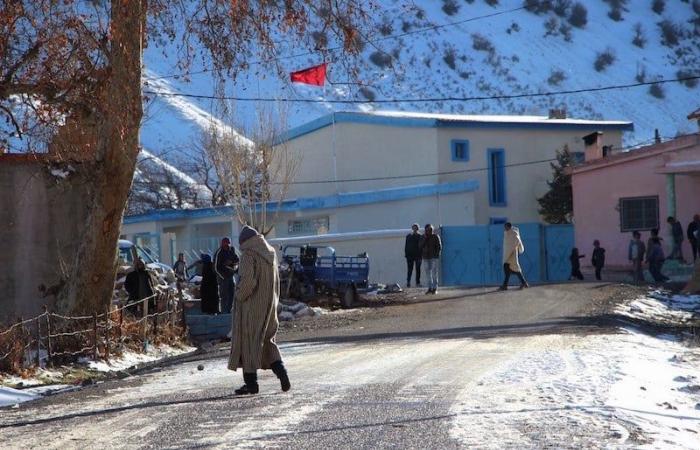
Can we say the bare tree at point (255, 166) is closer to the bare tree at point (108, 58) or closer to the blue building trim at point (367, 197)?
the blue building trim at point (367, 197)

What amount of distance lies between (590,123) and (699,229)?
1909cm

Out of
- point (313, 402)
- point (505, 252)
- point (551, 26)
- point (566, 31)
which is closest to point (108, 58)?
point (313, 402)

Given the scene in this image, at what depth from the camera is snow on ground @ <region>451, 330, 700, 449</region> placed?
865cm

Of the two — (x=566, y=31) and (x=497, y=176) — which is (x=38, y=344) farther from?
(x=566, y=31)

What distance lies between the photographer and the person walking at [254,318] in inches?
436

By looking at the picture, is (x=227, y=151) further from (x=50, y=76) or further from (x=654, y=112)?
(x=654, y=112)

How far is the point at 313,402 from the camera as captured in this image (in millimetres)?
10484

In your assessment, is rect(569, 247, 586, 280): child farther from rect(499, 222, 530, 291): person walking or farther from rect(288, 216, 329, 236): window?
rect(288, 216, 329, 236): window

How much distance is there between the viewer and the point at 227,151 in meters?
40.1

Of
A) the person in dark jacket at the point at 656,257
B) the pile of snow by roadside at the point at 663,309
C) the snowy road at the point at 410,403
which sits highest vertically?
the person in dark jacket at the point at 656,257

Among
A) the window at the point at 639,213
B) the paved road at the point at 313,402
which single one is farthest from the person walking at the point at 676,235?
the paved road at the point at 313,402

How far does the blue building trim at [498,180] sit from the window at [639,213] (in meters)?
9.88

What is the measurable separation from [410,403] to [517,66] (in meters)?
79.6

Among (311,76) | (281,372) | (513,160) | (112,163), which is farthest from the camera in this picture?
(513,160)
